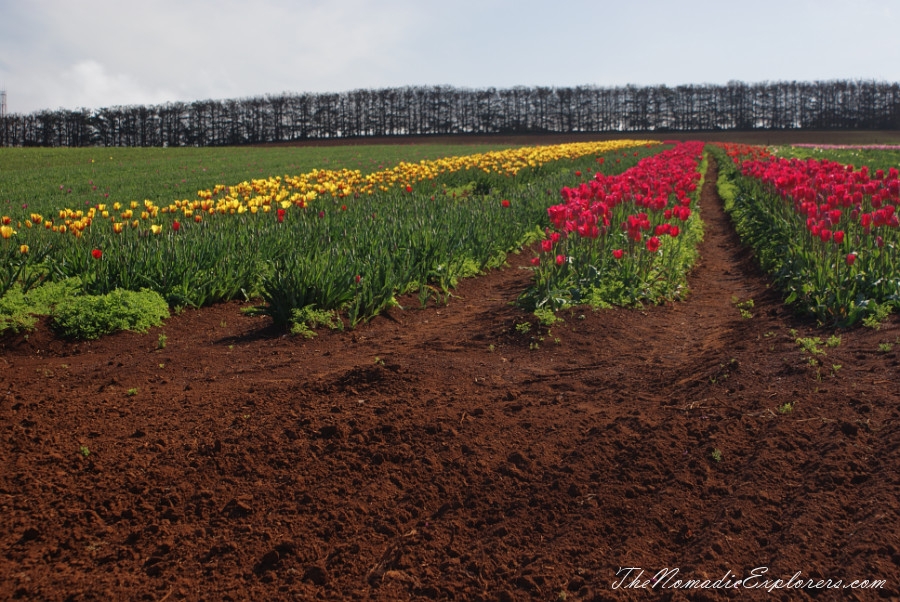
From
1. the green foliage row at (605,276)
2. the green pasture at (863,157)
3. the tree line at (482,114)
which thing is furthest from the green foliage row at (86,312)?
the tree line at (482,114)

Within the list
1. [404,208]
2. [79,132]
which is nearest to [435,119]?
[79,132]

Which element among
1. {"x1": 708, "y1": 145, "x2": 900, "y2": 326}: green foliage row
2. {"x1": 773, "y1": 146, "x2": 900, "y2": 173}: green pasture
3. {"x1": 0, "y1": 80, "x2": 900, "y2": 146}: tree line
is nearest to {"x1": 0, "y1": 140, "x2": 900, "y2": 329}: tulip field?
{"x1": 708, "y1": 145, "x2": 900, "y2": 326}: green foliage row

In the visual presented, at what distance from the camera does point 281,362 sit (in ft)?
17.5

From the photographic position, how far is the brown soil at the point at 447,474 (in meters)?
2.67

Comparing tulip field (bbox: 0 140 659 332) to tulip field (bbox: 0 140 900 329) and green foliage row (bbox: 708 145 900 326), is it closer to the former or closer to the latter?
tulip field (bbox: 0 140 900 329)

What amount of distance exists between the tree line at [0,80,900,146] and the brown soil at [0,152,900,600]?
72016 millimetres

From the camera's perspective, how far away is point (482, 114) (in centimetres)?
7662

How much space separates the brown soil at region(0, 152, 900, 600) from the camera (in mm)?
2674

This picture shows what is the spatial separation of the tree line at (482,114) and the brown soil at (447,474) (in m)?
72.0

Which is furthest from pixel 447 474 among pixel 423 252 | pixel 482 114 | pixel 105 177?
pixel 482 114

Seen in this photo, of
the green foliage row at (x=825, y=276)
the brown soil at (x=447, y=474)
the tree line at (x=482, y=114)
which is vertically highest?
the tree line at (x=482, y=114)

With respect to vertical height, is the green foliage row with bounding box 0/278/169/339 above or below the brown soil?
above

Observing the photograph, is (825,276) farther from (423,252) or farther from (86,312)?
(86,312)

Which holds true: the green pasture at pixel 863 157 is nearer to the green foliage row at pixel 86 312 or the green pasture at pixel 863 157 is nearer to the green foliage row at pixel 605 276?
the green foliage row at pixel 605 276
